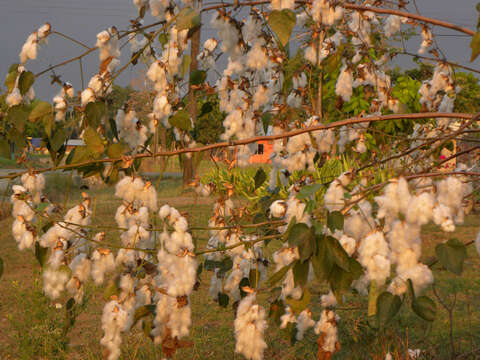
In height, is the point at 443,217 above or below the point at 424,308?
above

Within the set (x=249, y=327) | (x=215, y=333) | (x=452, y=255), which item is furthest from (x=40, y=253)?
(x=215, y=333)

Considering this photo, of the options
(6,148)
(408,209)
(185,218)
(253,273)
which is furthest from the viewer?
(253,273)

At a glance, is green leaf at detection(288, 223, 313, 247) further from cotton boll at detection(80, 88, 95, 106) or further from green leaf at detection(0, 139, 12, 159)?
green leaf at detection(0, 139, 12, 159)

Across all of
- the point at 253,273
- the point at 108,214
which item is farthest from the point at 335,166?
the point at 253,273

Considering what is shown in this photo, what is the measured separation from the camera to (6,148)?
1554mm

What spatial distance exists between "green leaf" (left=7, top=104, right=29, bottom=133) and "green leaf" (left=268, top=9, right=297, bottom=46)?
30.8 inches

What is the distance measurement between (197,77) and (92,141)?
476mm

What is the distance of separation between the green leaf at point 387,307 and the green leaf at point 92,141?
809 millimetres

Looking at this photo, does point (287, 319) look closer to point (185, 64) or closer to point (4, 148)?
point (185, 64)

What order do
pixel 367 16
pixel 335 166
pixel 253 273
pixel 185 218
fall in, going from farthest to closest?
pixel 335 166
pixel 367 16
pixel 253 273
pixel 185 218

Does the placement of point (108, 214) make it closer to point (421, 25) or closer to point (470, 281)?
point (470, 281)

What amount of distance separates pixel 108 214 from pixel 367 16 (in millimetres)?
5576

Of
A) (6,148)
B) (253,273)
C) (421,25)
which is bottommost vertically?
(253,273)

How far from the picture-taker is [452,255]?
3.39ft
